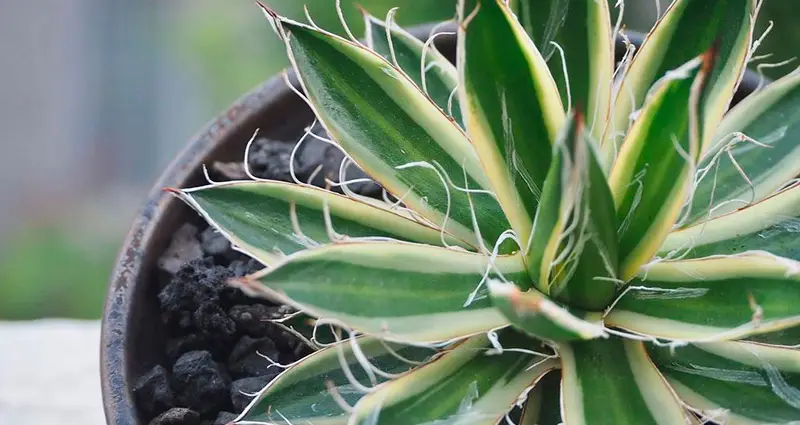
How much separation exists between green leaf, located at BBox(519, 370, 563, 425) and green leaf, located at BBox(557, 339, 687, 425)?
51 mm

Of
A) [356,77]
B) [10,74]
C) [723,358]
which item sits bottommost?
[723,358]

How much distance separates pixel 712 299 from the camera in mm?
450

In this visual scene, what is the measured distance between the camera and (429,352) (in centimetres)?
53

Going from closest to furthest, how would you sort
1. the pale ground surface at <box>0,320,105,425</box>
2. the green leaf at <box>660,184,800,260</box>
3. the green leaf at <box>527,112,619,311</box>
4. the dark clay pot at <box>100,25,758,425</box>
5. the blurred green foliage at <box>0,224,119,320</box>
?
the green leaf at <box>527,112,619,311</box>, the green leaf at <box>660,184,800,260</box>, the dark clay pot at <box>100,25,758,425</box>, the pale ground surface at <box>0,320,105,425</box>, the blurred green foliage at <box>0,224,119,320</box>

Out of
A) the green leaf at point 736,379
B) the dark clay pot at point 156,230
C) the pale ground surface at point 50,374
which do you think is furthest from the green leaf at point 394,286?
the pale ground surface at point 50,374

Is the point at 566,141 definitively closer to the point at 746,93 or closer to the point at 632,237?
the point at 632,237

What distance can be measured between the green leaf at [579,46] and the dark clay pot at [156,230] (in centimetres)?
23

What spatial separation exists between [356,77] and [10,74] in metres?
1.13

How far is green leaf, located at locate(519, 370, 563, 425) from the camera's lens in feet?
1.63

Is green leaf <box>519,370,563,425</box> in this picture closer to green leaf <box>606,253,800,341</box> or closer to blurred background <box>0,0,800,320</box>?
green leaf <box>606,253,800,341</box>

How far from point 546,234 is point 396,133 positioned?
156mm

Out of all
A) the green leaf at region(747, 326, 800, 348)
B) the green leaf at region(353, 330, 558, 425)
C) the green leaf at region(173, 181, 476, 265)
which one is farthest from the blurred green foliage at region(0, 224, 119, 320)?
the green leaf at region(747, 326, 800, 348)

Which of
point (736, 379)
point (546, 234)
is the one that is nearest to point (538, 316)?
point (546, 234)

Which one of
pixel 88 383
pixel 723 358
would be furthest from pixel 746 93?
pixel 88 383
